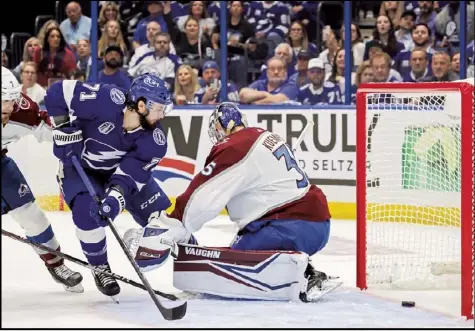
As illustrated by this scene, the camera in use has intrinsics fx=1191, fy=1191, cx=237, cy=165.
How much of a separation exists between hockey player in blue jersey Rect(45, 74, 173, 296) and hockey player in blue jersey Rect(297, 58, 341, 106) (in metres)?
2.98

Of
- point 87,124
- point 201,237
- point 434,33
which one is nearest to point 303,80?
point 434,33

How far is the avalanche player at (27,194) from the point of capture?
488 centimetres

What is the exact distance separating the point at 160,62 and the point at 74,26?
822 millimetres

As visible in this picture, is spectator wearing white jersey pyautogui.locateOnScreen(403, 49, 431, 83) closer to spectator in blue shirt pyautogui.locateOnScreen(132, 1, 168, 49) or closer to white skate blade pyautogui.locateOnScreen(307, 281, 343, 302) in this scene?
spectator in blue shirt pyautogui.locateOnScreen(132, 1, 168, 49)

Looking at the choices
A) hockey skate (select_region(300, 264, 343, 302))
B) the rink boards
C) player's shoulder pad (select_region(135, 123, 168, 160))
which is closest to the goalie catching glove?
player's shoulder pad (select_region(135, 123, 168, 160))

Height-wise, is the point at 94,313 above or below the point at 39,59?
below

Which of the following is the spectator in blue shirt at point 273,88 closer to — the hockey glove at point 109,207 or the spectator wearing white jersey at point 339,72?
the spectator wearing white jersey at point 339,72

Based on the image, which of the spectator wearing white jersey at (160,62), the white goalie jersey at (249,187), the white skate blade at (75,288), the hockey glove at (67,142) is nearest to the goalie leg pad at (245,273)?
the white goalie jersey at (249,187)

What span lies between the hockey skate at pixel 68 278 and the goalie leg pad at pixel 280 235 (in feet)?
2.27

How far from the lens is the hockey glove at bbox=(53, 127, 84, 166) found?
15.5 ft

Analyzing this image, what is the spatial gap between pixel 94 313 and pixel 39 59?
4.33m

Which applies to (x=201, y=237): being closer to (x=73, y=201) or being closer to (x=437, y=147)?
(x=437, y=147)

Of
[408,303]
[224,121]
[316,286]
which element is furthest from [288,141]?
[408,303]

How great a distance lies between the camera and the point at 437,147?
19.3ft
